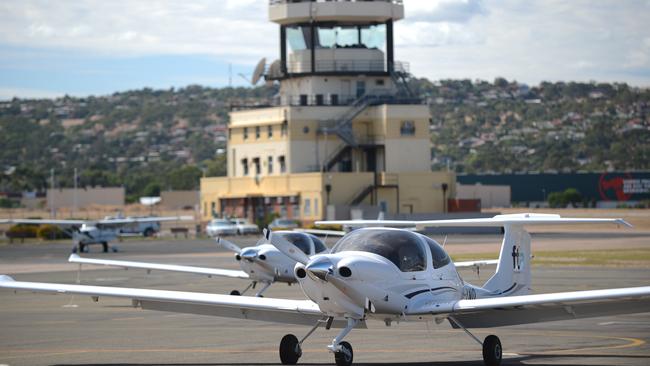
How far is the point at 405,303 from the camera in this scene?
18.5m

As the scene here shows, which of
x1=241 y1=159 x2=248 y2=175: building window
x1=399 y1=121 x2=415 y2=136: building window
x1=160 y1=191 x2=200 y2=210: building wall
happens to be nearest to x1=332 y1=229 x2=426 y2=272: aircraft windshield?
x1=399 y1=121 x2=415 y2=136: building window

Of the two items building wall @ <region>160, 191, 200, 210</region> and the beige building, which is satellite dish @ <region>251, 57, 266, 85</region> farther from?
building wall @ <region>160, 191, 200, 210</region>

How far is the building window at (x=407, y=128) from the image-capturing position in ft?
277

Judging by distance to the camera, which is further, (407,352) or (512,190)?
(512,190)

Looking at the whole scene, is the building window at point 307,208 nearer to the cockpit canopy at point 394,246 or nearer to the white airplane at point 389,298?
the white airplane at point 389,298

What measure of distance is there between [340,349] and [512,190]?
368ft

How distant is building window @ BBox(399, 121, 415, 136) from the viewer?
84.4m

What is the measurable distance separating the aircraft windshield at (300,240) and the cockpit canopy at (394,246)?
12194 mm

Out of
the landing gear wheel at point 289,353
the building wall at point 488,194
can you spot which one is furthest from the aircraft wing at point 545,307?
the building wall at point 488,194

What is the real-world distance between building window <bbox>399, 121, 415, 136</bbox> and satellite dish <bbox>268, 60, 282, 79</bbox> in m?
10.9

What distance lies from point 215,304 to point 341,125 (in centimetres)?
6554

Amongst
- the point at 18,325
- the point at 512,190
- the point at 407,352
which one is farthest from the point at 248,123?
the point at 407,352

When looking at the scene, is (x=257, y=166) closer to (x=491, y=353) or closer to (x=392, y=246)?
(x=392, y=246)

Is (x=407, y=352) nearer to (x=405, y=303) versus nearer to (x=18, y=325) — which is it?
(x=405, y=303)
